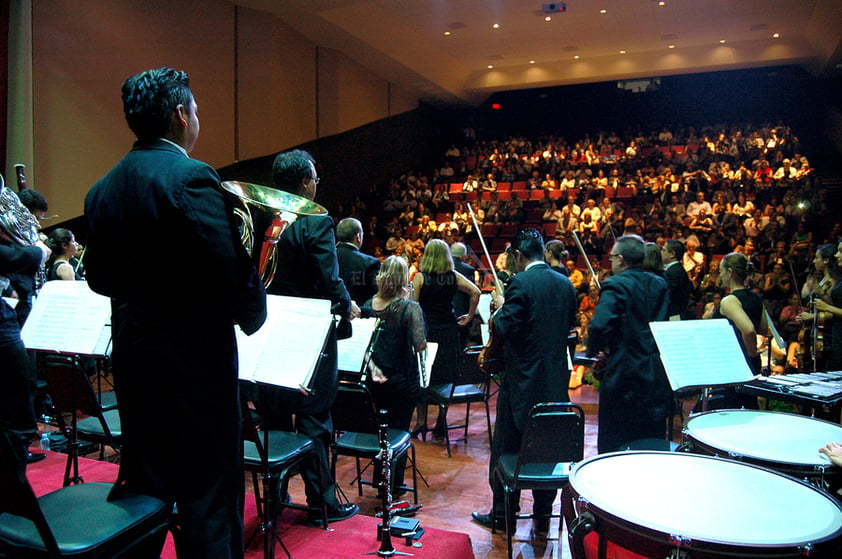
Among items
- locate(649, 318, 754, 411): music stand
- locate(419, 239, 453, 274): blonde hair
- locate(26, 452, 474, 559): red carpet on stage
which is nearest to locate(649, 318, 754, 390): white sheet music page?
locate(649, 318, 754, 411): music stand

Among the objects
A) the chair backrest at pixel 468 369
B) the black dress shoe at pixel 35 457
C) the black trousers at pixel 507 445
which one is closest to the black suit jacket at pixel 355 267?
the chair backrest at pixel 468 369

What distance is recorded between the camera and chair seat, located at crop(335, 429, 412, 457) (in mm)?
3217

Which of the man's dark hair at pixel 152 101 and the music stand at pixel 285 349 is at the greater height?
the man's dark hair at pixel 152 101

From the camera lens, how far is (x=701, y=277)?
980cm

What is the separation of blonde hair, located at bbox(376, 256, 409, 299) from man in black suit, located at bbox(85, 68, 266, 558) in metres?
2.26

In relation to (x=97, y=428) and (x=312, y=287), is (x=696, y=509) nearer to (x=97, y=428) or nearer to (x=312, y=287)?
(x=312, y=287)

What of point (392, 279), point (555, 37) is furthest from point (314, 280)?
point (555, 37)

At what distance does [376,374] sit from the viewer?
12.0ft

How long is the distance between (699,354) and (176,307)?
7.51 feet

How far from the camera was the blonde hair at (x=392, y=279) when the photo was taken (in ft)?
12.3

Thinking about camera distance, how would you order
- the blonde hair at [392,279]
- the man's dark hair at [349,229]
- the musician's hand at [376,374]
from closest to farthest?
the musician's hand at [376,374] → the blonde hair at [392,279] → the man's dark hair at [349,229]

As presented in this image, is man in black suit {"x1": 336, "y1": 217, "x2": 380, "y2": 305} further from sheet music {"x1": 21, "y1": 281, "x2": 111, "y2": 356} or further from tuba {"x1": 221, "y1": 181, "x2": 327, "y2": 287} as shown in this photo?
tuba {"x1": 221, "y1": 181, "x2": 327, "y2": 287}

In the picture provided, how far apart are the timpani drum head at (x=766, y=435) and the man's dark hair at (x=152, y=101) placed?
83.6 inches

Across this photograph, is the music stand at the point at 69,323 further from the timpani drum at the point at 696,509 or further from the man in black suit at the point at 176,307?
the timpani drum at the point at 696,509
